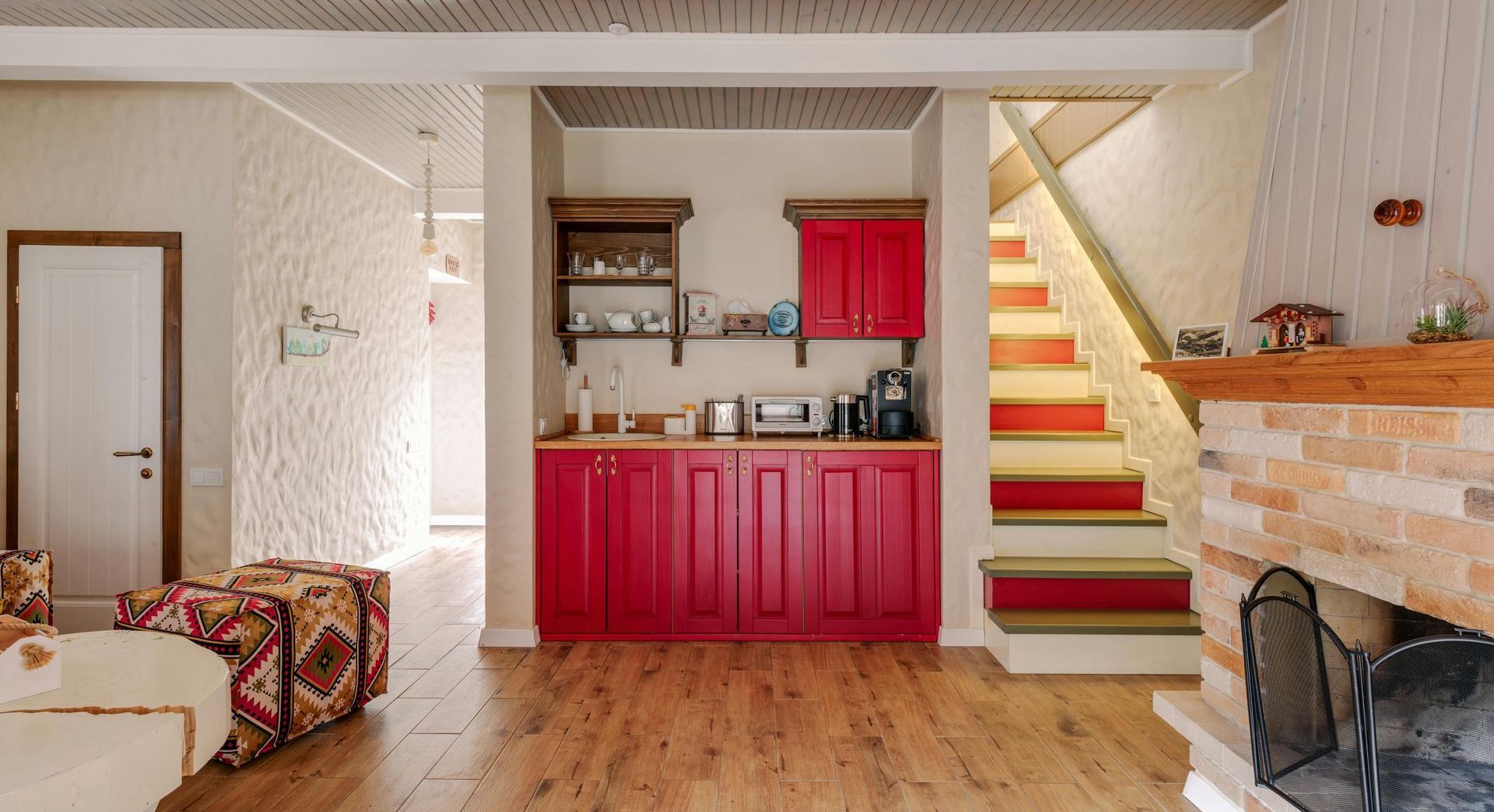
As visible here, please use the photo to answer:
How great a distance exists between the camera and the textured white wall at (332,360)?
3957 mm

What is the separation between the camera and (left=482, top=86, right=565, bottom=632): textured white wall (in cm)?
371

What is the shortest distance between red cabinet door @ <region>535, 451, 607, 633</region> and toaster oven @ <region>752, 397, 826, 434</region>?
900mm

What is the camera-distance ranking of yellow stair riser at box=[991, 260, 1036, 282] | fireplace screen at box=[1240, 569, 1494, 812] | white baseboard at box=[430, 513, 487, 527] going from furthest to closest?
white baseboard at box=[430, 513, 487, 527] → yellow stair riser at box=[991, 260, 1036, 282] → fireplace screen at box=[1240, 569, 1494, 812]

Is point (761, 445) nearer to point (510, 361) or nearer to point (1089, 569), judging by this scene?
point (510, 361)

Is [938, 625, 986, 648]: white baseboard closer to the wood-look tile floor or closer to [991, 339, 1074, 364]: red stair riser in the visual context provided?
the wood-look tile floor

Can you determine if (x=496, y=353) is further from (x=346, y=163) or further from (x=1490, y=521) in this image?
(x=1490, y=521)

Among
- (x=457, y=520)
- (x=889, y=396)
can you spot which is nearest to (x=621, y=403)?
(x=889, y=396)

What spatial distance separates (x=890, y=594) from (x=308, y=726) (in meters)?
2.53

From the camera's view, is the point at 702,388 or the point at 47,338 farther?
the point at 702,388

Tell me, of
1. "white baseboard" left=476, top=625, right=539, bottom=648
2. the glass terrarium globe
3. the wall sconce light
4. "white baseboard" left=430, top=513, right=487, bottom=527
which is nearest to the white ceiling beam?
the wall sconce light

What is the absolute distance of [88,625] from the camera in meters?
3.77

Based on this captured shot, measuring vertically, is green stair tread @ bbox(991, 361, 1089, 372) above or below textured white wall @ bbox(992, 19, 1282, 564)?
below

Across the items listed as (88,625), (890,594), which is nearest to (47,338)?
(88,625)

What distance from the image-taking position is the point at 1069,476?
3861 mm
